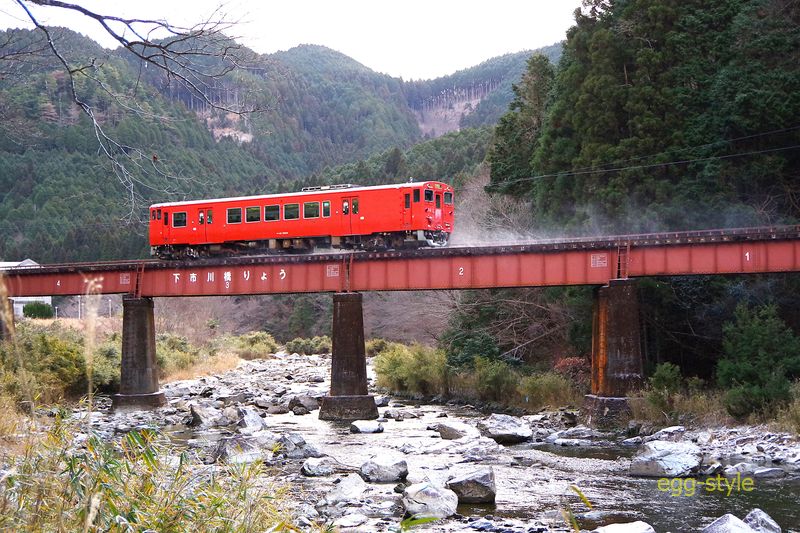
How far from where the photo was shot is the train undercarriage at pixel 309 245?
119ft

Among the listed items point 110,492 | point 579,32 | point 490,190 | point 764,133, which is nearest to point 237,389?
point 490,190

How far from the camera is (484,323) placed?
43344 millimetres

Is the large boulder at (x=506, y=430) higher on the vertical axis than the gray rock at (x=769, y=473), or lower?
lower

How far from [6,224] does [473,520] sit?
10457 cm

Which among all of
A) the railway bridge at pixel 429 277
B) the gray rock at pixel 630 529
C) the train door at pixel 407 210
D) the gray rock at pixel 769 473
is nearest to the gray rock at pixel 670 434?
the railway bridge at pixel 429 277

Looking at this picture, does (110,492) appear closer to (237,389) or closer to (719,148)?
(719,148)

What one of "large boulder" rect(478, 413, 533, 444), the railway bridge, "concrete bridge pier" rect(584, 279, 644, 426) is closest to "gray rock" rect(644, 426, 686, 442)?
"concrete bridge pier" rect(584, 279, 644, 426)

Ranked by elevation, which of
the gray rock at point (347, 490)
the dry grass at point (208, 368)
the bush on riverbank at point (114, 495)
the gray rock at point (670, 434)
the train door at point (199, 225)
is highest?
the train door at point (199, 225)

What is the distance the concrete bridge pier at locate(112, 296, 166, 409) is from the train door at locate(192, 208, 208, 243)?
395 cm

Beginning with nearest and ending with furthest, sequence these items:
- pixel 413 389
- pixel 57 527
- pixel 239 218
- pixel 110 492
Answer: pixel 57 527
pixel 110 492
pixel 239 218
pixel 413 389

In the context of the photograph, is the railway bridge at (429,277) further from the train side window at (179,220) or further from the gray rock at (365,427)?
the train side window at (179,220)

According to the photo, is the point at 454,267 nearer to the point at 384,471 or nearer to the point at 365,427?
the point at 365,427

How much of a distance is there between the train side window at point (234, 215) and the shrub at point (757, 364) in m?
20.8

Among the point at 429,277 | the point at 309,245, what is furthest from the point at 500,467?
the point at 309,245
